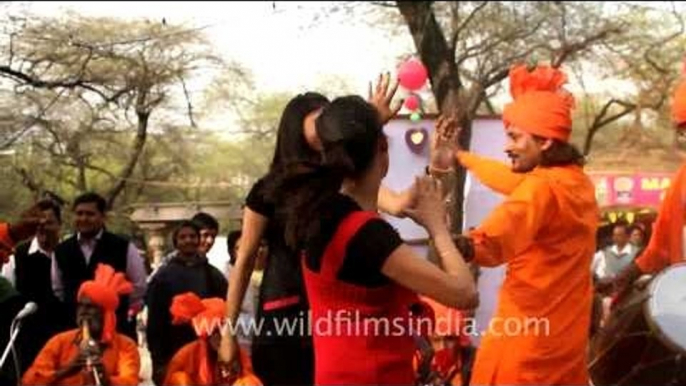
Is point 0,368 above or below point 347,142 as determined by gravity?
below

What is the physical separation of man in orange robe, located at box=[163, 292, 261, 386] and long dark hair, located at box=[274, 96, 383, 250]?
8.77ft

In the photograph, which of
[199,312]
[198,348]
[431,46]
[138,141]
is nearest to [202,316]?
[199,312]

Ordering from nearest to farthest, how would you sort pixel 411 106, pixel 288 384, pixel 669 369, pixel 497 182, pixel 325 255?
pixel 325 255
pixel 669 369
pixel 288 384
pixel 497 182
pixel 411 106

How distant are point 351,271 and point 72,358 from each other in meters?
3.02

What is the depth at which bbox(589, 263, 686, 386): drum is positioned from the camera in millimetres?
3295

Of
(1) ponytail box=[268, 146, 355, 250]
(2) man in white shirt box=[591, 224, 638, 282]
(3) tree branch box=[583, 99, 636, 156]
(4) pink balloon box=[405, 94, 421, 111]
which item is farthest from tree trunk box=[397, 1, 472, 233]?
(1) ponytail box=[268, 146, 355, 250]

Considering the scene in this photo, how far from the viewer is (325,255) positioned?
2812 mm

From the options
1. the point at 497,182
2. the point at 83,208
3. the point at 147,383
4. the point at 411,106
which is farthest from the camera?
the point at 147,383

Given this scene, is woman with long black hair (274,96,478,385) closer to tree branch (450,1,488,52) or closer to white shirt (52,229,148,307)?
white shirt (52,229,148,307)

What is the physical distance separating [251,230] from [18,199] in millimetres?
1293

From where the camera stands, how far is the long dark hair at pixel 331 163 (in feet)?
9.34

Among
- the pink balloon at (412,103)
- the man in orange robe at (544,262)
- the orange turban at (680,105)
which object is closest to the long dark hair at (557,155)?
the man in orange robe at (544,262)

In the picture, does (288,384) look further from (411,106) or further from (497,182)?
(411,106)

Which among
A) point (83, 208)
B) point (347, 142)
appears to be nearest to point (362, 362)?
point (347, 142)
